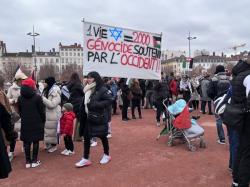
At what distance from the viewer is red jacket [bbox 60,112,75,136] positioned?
7164mm

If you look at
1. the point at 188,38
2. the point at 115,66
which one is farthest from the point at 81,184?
the point at 188,38

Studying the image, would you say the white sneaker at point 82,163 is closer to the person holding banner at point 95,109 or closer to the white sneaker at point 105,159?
the person holding banner at point 95,109

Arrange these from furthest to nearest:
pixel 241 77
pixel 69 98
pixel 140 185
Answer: pixel 69 98 → pixel 140 185 → pixel 241 77

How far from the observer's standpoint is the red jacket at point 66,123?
7164 mm

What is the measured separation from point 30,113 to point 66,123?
990 mm

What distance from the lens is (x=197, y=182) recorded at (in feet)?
17.8

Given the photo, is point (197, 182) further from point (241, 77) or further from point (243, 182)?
point (241, 77)

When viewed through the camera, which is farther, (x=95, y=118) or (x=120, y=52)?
(x=120, y=52)

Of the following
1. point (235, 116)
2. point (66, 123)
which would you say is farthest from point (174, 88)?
point (235, 116)

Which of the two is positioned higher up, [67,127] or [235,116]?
[235,116]

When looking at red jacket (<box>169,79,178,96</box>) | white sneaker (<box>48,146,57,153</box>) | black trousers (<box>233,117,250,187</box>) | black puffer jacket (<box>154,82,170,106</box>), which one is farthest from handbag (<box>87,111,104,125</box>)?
red jacket (<box>169,79,178,96</box>)

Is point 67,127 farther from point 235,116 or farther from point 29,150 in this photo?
point 235,116

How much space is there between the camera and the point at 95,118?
20.5 ft

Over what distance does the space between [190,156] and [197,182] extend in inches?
61.1
